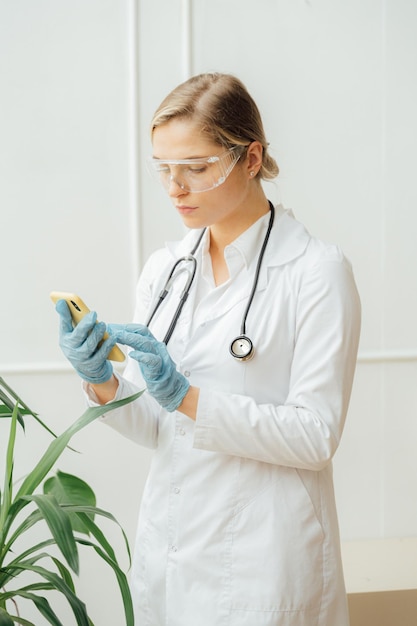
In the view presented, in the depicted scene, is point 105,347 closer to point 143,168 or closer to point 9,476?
point 9,476

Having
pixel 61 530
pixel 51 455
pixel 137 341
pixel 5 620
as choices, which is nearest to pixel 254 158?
pixel 137 341

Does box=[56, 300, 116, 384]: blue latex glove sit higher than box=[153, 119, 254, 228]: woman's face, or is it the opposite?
box=[153, 119, 254, 228]: woman's face

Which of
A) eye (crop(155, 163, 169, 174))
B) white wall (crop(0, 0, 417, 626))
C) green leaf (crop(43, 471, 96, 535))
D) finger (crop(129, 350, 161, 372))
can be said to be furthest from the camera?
white wall (crop(0, 0, 417, 626))

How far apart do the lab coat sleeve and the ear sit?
0.26 m

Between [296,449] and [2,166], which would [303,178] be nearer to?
[2,166]

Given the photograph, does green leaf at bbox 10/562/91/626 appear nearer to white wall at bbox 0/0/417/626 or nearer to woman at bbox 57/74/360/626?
woman at bbox 57/74/360/626

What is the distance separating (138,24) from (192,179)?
115 centimetres

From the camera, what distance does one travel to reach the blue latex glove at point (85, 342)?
1.37 m

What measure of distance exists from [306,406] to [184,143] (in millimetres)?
521

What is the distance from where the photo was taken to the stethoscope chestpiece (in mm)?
1408

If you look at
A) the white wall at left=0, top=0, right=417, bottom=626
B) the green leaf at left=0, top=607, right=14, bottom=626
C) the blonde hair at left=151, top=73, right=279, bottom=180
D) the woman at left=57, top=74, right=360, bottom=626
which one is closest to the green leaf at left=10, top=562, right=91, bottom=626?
the green leaf at left=0, top=607, right=14, bottom=626

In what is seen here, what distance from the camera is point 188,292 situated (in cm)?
158

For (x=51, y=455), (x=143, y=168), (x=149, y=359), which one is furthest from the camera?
(x=143, y=168)

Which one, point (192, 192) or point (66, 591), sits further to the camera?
point (192, 192)
